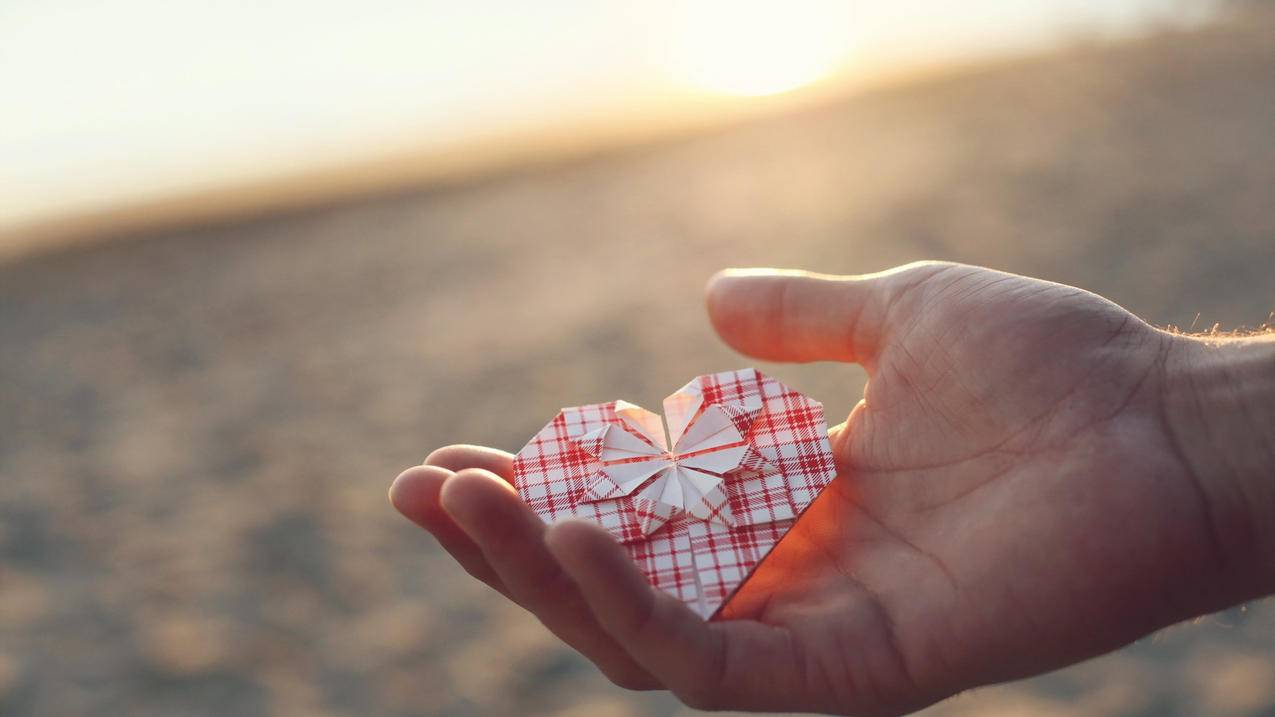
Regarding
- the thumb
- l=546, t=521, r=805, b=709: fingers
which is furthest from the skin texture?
the thumb

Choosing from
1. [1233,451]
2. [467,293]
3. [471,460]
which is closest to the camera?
[1233,451]

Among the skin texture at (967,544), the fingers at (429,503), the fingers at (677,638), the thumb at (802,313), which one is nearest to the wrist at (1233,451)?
the skin texture at (967,544)

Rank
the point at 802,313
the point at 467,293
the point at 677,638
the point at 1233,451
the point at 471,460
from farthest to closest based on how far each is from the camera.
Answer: the point at 467,293, the point at 802,313, the point at 471,460, the point at 1233,451, the point at 677,638

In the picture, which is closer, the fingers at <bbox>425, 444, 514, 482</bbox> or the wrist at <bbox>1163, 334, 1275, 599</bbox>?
the wrist at <bbox>1163, 334, 1275, 599</bbox>

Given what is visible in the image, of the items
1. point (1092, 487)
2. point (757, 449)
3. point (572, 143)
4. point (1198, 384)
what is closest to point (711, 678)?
point (757, 449)

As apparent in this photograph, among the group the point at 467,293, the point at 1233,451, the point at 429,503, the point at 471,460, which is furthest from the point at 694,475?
the point at 467,293

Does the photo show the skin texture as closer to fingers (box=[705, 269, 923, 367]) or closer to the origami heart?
the origami heart

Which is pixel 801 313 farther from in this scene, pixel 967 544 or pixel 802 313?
pixel 967 544

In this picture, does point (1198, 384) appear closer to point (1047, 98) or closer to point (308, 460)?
point (308, 460)

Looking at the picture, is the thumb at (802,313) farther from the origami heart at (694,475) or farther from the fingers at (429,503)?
the fingers at (429,503)
